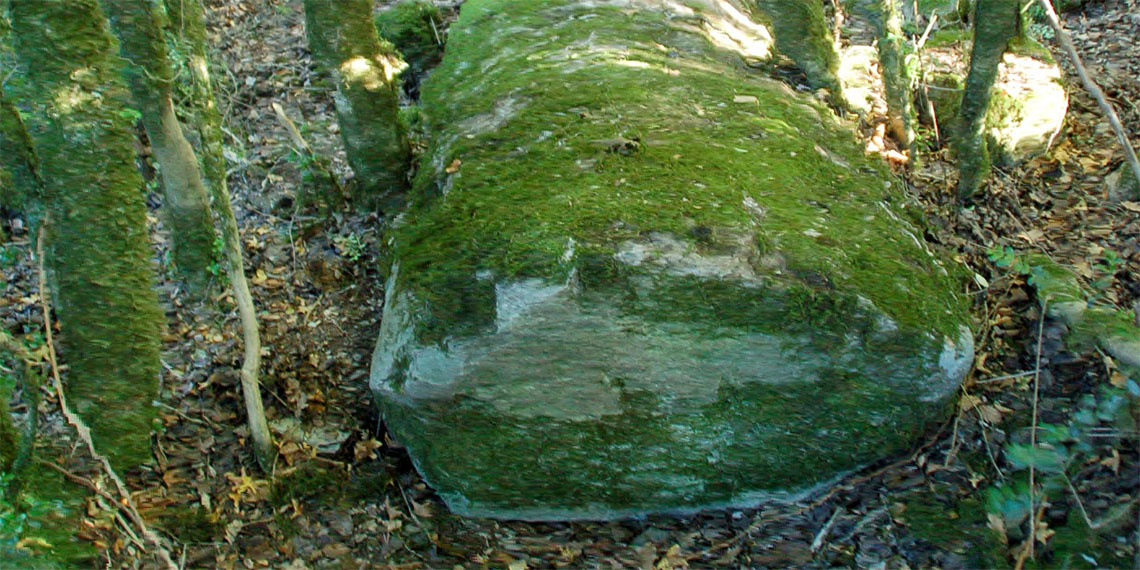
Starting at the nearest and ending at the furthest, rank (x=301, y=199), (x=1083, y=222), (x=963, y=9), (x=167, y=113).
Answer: (x=167, y=113), (x=1083, y=222), (x=301, y=199), (x=963, y=9)

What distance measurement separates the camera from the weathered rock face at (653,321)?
355 cm

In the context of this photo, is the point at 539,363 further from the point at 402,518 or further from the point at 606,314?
the point at 402,518

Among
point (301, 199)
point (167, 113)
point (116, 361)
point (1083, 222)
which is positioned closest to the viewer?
point (116, 361)

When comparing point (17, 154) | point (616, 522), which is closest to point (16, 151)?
point (17, 154)

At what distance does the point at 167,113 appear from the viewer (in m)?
3.92

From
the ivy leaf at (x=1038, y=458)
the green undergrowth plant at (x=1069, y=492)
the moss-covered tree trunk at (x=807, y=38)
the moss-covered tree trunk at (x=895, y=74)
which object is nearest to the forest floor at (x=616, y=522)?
the green undergrowth plant at (x=1069, y=492)

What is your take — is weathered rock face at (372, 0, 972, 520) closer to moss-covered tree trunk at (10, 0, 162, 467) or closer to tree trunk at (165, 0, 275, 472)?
tree trunk at (165, 0, 275, 472)

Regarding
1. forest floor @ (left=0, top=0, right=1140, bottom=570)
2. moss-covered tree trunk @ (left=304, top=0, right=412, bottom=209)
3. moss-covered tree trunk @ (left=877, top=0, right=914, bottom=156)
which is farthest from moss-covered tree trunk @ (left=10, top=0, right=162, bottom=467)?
moss-covered tree trunk @ (left=877, top=0, right=914, bottom=156)

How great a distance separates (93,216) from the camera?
3.22 m

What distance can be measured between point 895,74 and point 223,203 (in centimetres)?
397

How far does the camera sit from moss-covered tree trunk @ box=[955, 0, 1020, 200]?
433 centimetres

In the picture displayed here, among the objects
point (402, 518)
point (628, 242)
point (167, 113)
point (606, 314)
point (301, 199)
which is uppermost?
point (167, 113)

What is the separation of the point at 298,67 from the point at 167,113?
3188mm

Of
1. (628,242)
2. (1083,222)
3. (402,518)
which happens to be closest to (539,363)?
(628,242)
